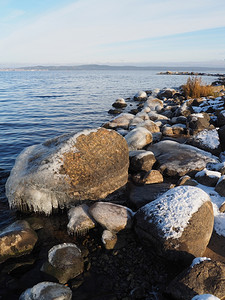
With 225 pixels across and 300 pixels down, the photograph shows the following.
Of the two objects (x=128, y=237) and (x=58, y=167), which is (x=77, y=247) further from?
(x=58, y=167)

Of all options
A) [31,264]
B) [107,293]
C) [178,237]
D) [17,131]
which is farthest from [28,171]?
[17,131]

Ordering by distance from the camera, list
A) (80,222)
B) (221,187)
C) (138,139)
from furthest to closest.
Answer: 1. (138,139)
2. (221,187)
3. (80,222)

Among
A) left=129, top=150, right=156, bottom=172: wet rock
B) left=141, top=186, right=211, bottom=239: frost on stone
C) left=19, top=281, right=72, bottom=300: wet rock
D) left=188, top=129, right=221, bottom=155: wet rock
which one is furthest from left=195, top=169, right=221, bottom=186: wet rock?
left=19, top=281, right=72, bottom=300: wet rock

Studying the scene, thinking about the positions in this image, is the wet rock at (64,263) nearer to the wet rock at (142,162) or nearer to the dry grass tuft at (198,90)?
the wet rock at (142,162)

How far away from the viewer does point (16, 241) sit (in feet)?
13.4

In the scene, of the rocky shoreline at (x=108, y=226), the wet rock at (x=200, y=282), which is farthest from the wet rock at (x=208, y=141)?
the wet rock at (x=200, y=282)

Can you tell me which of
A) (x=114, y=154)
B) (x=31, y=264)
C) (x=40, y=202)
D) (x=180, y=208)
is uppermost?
(x=114, y=154)

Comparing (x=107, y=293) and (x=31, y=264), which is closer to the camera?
(x=107, y=293)

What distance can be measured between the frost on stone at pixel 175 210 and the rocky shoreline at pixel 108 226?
0.02 metres

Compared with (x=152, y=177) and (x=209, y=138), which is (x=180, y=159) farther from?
(x=209, y=138)

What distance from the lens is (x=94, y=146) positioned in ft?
18.5

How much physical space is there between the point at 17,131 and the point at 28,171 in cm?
778

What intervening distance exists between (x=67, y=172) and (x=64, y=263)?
1.97 meters

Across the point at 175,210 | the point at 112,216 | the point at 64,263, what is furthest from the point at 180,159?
the point at 64,263
